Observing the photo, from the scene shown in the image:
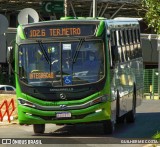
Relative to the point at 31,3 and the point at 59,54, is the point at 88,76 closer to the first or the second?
the point at 59,54

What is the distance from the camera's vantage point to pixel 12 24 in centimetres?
8112

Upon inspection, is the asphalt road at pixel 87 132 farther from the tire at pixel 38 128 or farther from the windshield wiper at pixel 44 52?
the windshield wiper at pixel 44 52

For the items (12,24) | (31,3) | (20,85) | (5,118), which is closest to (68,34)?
(20,85)

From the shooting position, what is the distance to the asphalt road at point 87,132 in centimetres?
1798

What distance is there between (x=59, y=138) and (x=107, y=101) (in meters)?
1.63

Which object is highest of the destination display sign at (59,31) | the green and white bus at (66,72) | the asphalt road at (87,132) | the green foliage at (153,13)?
→ the green foliage at (153,13)

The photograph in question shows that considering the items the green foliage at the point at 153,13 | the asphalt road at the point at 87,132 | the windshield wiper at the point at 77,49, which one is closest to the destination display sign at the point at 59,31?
the windshield wiper at the point at 77,49

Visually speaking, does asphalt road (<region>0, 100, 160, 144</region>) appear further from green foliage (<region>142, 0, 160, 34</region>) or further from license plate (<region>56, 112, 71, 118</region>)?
green foliage (<region>142, 0, 160, 34</region>)

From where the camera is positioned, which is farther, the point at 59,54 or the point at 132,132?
the point at 132,132

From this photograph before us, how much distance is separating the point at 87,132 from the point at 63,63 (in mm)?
2419

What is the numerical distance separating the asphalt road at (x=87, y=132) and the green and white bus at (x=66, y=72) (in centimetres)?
44

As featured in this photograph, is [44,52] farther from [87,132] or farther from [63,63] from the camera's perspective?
[87,132]

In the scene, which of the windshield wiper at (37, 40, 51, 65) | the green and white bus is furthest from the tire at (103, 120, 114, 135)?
the windshield wiper at (37, 40, 51, 65)

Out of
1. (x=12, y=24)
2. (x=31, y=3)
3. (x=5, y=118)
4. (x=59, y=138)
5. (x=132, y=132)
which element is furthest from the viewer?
(x=12, y=24)
